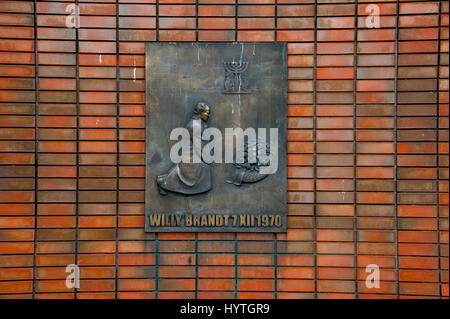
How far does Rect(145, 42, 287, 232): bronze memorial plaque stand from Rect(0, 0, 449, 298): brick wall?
0.13 metres

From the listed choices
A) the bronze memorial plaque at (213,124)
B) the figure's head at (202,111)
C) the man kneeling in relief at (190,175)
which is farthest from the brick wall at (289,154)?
the figure's head at (202,111)

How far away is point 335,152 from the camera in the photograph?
164 inches

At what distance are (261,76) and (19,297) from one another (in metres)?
3.54

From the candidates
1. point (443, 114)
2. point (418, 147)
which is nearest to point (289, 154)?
point (418, 147)

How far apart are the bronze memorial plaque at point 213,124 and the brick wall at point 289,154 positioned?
13 cm

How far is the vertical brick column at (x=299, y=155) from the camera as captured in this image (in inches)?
163

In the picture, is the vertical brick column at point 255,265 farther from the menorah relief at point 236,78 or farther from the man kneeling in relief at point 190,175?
the menorah relief at point 236,78

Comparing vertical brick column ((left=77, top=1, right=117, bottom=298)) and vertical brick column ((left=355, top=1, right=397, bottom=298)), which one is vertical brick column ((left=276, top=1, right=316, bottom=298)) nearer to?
vertical brick column ((left=355, top=1, right=397, bottom=298))

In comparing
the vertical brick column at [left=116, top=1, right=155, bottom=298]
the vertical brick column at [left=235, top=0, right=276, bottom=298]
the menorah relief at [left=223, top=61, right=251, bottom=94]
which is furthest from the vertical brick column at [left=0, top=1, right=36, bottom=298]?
the vertical brick column at [left=235, top=0, right=276, bottom=298]

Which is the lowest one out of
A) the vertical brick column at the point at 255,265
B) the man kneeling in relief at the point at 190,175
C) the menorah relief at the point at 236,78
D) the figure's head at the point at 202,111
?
the vertical brick column at the point at 255,265

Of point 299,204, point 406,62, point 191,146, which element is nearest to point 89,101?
point 191,146

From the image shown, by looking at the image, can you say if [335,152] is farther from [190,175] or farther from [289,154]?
[190,175]

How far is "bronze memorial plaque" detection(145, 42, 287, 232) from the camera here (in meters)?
4.11

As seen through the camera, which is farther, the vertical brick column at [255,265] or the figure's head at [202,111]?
the vertical brick column at [255,265]
